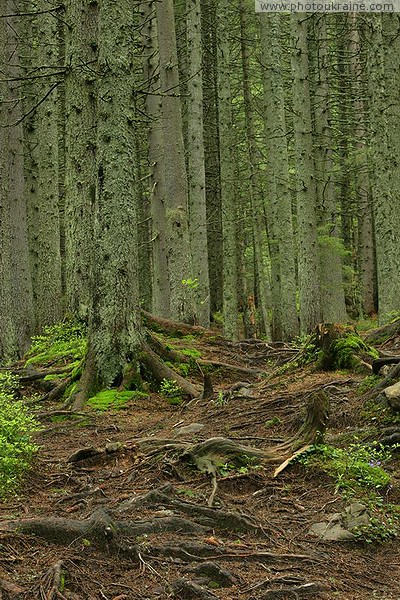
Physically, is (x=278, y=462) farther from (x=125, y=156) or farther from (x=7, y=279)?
(x=7, y=279)

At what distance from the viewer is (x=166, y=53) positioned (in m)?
13.8

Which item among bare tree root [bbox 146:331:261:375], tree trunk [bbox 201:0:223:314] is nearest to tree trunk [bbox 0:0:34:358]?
bare tree root [bbox 146:331:261:375]

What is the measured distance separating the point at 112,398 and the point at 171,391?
741 millimetres

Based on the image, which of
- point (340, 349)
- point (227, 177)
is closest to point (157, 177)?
point (227, 177)

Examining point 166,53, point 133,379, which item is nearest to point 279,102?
point 166,53

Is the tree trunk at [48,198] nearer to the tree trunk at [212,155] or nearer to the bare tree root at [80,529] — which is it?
the tree trunk at [212,155]

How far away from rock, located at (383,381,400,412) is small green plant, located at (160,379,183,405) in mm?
3085

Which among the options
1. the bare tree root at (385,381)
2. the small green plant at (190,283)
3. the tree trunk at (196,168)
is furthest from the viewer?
the tree trunk at (196,168)

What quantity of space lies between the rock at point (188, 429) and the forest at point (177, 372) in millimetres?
33

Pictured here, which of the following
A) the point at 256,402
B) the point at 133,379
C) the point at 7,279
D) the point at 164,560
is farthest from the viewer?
the point at 7,279

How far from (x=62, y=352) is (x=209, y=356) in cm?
225

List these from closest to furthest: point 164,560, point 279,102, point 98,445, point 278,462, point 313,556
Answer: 1. point 164,560
2. point 313,556
3. point 278,462
4. point 98,445
5. point 279,102

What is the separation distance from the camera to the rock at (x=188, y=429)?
5.88m

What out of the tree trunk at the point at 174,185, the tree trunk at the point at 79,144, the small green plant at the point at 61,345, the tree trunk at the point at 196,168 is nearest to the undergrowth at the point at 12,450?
the small green plant at the point at 61,345
